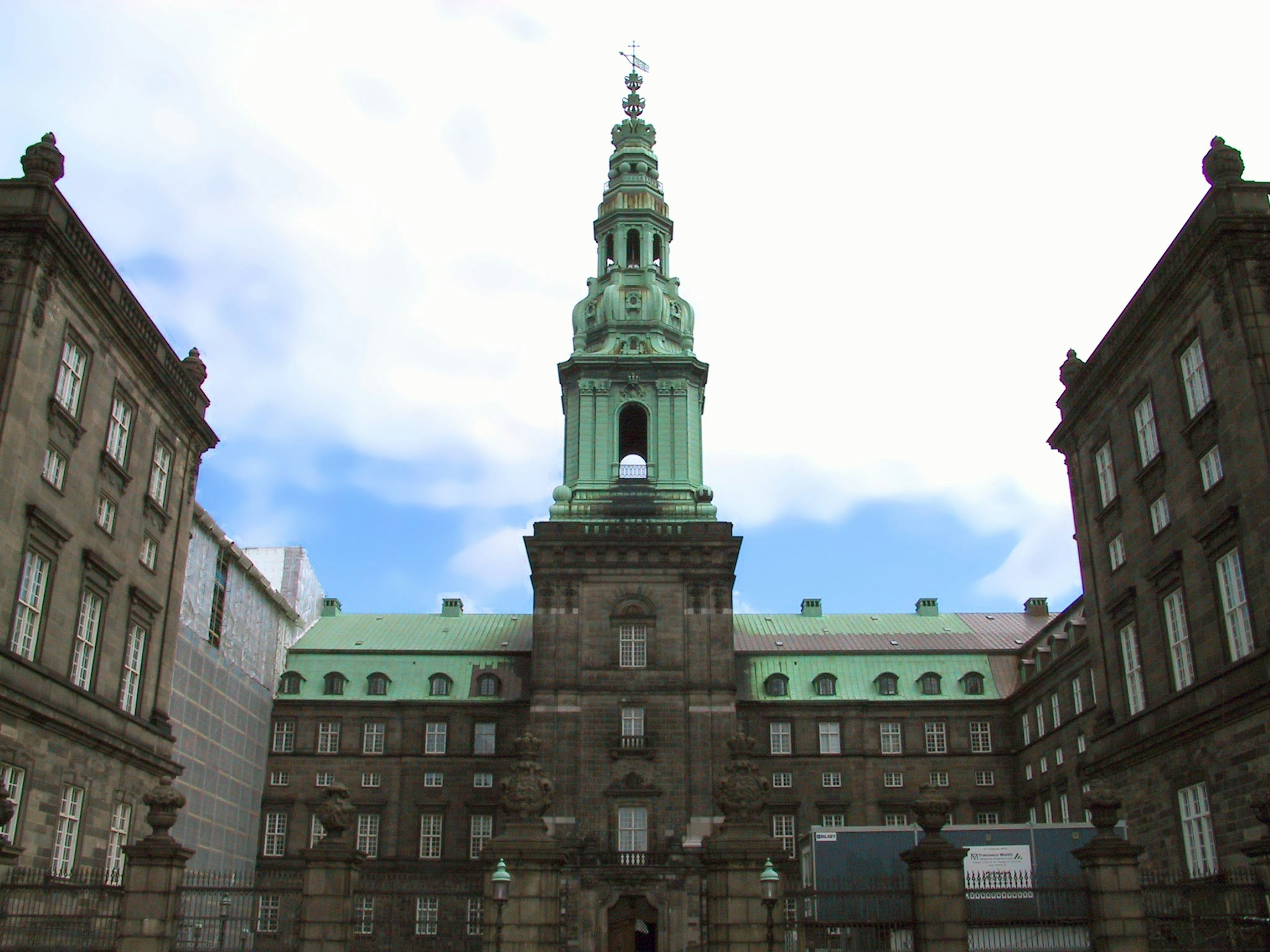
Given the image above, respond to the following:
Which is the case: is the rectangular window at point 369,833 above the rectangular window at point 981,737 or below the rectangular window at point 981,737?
below

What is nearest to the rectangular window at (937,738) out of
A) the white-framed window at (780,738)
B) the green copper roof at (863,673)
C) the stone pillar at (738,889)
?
the green copper roof at (863,673)

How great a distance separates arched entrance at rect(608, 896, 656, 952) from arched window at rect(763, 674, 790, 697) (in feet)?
61.1

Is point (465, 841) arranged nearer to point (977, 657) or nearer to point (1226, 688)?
point (977, 657)

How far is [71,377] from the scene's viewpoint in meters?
36.0

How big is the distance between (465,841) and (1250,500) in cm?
4947

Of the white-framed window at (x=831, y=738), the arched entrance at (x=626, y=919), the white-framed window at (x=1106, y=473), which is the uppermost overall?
the white-framed window at (x=1106, y=473)

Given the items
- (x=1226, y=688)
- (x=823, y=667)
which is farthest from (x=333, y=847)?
(x=823, y=667)

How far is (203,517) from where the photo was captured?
5919cm

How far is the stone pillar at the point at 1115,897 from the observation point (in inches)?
985

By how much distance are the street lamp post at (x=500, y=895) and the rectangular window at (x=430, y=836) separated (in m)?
45.0

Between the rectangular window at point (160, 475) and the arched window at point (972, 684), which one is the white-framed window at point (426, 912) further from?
the arched window at point (972, 684)

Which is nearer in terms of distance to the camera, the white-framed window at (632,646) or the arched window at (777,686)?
the white-framed window at (632,646)

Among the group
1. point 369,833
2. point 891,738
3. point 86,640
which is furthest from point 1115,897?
point 369,833

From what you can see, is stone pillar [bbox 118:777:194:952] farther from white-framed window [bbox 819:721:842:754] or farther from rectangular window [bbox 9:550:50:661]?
Answer: white-framed window [bbox 819:721:842:754]
